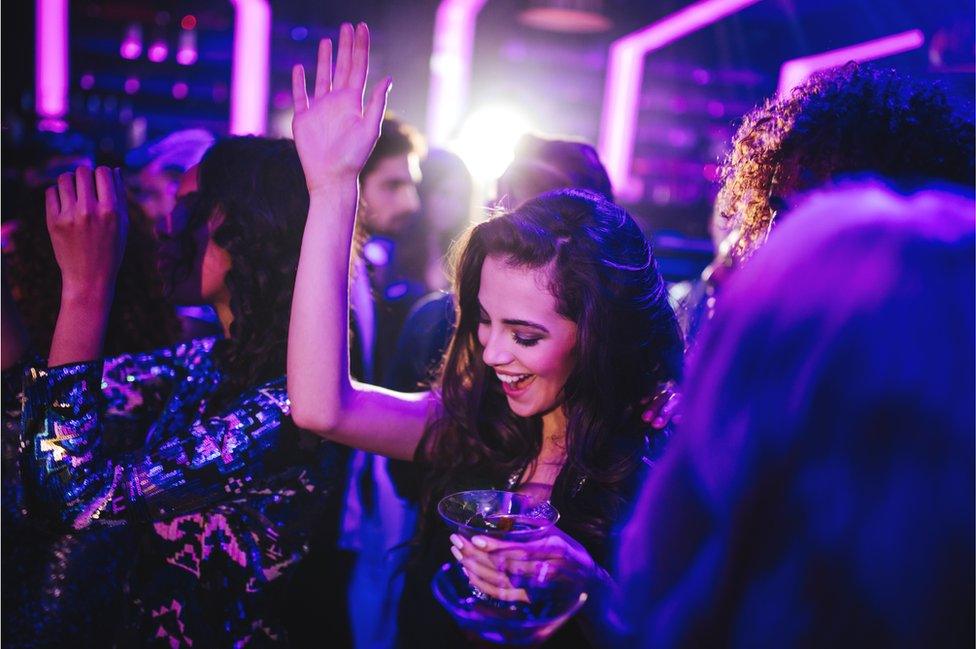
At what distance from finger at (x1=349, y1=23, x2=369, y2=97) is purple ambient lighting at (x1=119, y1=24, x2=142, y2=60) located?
638 cm

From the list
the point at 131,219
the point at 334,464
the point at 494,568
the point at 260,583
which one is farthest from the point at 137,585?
the point at 131,219

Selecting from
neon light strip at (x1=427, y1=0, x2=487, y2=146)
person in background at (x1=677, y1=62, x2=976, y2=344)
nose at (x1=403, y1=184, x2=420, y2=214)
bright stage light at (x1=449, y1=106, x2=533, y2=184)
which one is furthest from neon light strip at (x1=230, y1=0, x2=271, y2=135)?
person in background at (x1=677, y1=62, x2=976, y2=344)

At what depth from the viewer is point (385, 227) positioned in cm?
336

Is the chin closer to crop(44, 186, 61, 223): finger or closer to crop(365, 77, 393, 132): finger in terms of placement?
crop(365, 77, 393, 132): finger

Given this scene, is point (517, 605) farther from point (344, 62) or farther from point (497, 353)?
point (344, 62)

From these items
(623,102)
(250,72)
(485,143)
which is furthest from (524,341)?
(623,102)

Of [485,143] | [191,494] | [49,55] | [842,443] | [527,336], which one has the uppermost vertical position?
[49,55]

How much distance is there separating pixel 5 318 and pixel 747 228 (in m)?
A: 1.70

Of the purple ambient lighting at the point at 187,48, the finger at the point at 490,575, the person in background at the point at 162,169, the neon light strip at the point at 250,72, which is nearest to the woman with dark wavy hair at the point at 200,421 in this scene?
the finger at the point at 490,575

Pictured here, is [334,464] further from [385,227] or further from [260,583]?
[385,227]

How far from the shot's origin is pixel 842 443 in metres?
0.64

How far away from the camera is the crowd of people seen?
0.64 metres

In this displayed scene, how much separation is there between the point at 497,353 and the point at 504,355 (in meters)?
0.02

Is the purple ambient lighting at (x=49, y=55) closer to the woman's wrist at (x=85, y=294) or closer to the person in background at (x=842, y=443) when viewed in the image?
the woman's wrist at (x=85, y=294)
